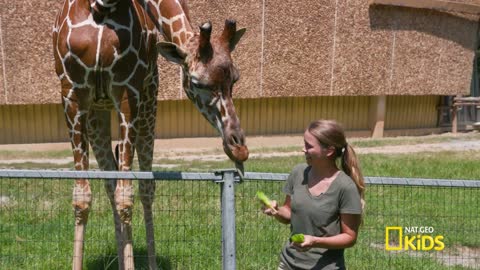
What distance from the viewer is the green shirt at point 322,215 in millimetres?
2857

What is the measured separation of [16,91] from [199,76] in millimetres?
9980

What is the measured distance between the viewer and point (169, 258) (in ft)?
15.9

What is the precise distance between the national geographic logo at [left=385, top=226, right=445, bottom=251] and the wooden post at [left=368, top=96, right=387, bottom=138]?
10448mm

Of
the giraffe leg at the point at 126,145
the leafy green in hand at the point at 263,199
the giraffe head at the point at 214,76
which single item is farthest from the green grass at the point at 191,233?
the leafy green in hand at the point at 263,199

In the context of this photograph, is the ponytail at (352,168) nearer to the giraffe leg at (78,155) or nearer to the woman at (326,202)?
the woman at (326,202)

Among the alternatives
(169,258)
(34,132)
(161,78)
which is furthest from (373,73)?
(169,258)

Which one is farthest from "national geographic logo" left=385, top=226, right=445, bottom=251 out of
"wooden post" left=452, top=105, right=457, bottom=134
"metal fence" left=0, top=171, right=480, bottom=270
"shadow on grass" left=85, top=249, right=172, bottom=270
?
"wooden post" left=452, top=105, right=457, bottom=134

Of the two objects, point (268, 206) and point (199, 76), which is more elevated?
point (199, 76)

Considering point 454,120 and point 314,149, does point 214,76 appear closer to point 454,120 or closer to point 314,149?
point 314,149

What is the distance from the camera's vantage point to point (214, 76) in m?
3.28

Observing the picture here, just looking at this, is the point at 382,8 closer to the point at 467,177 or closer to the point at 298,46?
the point at 298,46

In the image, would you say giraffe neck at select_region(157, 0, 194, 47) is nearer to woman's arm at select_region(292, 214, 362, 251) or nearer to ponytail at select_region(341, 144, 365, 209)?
ponytail at select_region(341, 144, 365, 209)

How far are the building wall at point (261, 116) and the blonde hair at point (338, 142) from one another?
981 centimetres

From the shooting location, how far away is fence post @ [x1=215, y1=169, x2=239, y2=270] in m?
3.01
